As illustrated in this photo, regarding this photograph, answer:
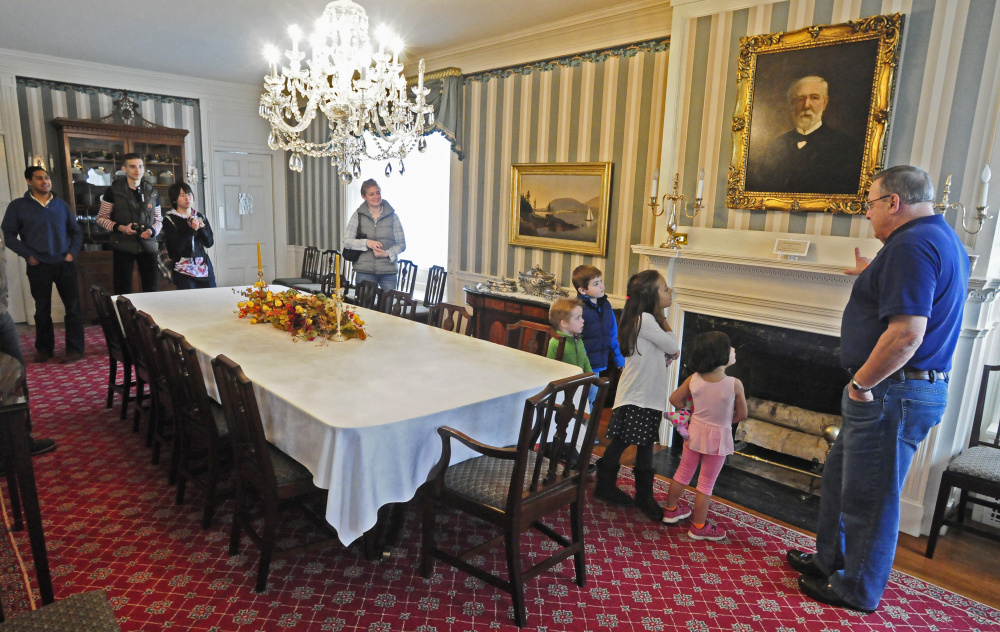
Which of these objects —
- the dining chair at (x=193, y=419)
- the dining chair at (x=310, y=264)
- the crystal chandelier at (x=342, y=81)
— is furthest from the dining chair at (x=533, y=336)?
the dining chair at (x=310, y=264)

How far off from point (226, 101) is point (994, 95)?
737cm

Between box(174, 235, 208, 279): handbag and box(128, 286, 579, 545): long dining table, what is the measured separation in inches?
64.5

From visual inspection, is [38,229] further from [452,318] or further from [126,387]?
[452,318]

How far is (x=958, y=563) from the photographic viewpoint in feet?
8.16

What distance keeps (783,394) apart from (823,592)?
1.50 meters

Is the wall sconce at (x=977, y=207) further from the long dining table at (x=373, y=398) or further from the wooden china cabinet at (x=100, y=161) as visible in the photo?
the wooden china cabinet at (x=100, y=161)

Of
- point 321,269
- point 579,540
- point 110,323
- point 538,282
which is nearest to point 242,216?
point 321,269

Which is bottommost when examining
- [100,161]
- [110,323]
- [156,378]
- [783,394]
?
[783,394]

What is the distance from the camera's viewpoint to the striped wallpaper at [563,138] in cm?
408

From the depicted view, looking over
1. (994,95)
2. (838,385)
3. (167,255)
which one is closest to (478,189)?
(167,255)

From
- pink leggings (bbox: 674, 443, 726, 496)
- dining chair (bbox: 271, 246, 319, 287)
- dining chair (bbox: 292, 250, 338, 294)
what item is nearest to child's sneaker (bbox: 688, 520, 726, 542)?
pink leggings (bbox: 674, 443, 726, 496)

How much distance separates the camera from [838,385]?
3.27m

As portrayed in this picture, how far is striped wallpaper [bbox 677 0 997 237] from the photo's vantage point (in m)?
2.58

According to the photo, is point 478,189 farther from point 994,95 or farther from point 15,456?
point 15,456
